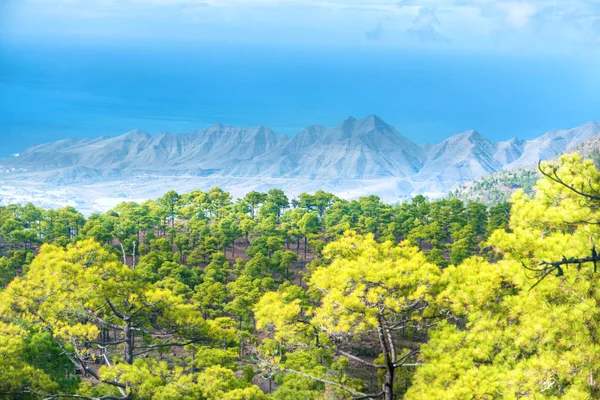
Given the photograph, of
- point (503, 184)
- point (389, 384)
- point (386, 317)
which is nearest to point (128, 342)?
point (386, 317)

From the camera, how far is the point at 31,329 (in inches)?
588

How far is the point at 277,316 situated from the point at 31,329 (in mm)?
7341

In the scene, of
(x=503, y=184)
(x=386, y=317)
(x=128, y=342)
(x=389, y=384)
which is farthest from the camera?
(x=503, y=184)

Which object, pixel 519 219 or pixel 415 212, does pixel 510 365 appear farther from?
pixel 415 212

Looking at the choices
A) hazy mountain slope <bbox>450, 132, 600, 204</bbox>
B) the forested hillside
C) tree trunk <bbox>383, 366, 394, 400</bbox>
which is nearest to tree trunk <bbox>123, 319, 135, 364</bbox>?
the forested hillside

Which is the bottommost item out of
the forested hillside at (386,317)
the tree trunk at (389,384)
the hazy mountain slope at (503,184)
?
the tree trunk at (389,384)

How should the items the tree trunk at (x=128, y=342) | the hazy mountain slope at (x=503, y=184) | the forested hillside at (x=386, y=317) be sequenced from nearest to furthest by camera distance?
the forested hillside at (x=386, y=317), the tree trunk at (x=128, y=342), the hazy mountain slope at (x=503, y=184)

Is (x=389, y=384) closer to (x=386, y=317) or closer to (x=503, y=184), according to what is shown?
(x=386, y=317)

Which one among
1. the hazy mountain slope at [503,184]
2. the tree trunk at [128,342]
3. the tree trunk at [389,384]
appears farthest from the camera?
the hazy mountain slope at [503,184]

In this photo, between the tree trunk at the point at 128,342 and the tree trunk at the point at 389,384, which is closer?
the tree trunk at the point at 389,384

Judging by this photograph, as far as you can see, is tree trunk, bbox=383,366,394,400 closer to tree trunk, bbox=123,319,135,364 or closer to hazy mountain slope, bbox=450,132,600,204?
tree trunk, bbox=123,319,135,364

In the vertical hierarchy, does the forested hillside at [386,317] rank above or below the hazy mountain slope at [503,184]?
below

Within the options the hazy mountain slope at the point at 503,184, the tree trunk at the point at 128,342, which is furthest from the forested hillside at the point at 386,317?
the hazy mountain slope at the point at 503,184

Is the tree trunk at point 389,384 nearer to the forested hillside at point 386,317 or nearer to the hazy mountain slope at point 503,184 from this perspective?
the forested hillside at point 386,317
